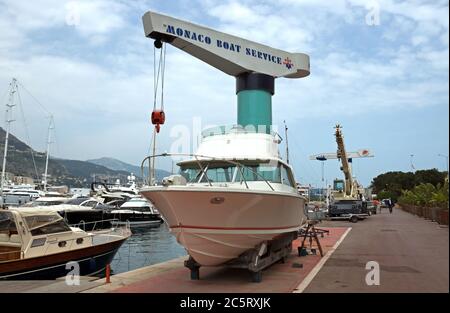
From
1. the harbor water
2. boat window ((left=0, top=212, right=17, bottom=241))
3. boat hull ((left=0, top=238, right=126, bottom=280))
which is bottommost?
the harbor water

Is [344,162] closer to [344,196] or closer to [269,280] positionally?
[344,196]

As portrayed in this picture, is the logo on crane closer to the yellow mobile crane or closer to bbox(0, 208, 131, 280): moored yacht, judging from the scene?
bbox(0, 208, 131, 280): moored yacht

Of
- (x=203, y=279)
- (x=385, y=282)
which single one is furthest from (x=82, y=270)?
(x=385, y=282)

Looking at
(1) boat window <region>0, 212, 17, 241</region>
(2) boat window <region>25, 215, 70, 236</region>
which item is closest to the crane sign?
(2) boat window <region>25, 215, 70, 236</region>

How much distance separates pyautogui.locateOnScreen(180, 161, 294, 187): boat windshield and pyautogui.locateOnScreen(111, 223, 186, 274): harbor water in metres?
7.68

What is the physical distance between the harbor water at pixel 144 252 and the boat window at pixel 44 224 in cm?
366

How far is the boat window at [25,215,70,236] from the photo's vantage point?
12.1 metres

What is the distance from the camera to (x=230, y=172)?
9484 millimetres

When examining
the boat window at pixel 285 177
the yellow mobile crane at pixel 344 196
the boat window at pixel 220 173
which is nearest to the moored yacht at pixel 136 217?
the yellow mobile crane at pixel 344 196

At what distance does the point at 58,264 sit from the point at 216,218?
21.1 feet
